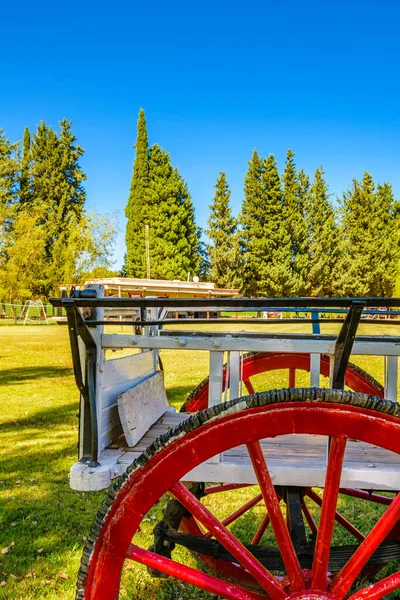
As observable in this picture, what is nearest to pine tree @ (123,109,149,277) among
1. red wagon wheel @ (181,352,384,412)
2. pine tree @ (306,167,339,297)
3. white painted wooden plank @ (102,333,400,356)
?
pine tree @ (306,167,339,297)

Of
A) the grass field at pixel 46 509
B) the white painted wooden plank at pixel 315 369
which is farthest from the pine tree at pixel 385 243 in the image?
the white painted wooden plank at pixel 315 369

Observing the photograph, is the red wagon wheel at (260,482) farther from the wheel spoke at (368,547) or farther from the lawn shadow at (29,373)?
the lawn shadow at (29,373)

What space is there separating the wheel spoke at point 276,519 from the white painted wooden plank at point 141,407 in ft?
2.74

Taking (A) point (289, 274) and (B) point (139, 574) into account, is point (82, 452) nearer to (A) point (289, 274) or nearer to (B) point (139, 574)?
(B) point (139, 574)

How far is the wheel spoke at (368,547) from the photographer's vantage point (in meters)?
1.39

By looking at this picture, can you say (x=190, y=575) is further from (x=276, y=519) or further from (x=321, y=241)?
(x=321, y=241)

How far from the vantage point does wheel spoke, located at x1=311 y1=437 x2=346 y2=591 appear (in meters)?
1.41

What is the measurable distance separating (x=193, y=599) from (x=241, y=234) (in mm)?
41992

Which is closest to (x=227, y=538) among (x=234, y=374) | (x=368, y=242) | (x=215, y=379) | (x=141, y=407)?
(x=215, y=379)

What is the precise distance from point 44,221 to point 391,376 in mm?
47505

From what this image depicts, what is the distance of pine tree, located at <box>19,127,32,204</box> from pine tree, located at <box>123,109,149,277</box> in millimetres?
9374

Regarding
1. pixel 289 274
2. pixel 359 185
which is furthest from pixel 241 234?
pixel 359 185

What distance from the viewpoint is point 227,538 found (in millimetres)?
1498

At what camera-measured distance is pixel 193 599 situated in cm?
289
